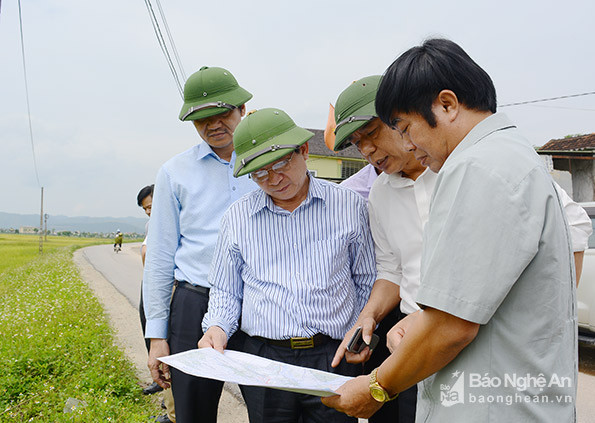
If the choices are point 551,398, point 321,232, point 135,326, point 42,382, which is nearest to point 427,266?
point 551,398

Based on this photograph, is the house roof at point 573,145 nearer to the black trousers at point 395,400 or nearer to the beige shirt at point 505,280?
the black trousers at point 395,400

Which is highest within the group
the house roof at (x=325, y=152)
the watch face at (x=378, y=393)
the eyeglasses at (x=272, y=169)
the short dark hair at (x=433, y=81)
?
the short dark hair at (x=433, y=81)

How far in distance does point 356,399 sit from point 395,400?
881 millimetres

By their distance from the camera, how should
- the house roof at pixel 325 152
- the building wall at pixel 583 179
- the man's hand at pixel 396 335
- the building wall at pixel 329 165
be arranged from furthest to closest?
1. the building wall at pixel 329 165
2. the house roof at pixel 325 152
3. the building wall at pixel 583 179
4. the man's hand at pixel 396 335

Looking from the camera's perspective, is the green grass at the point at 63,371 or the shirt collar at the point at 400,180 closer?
the shirt collar at the point at 400,180

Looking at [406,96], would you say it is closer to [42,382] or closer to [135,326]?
[42,382]

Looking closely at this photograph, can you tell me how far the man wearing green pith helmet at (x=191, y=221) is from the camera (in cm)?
237

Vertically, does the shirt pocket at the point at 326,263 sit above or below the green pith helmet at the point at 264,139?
below

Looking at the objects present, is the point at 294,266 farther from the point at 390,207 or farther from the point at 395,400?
the point at 395,400

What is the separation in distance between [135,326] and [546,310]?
7577 millimetres

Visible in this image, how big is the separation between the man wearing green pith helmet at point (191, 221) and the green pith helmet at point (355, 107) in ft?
1.83

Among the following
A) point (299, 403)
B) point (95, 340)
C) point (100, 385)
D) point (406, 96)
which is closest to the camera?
point (406, 96)

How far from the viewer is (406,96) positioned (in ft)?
4.05

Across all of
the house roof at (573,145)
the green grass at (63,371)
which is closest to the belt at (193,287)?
the green grass at (63,371)
